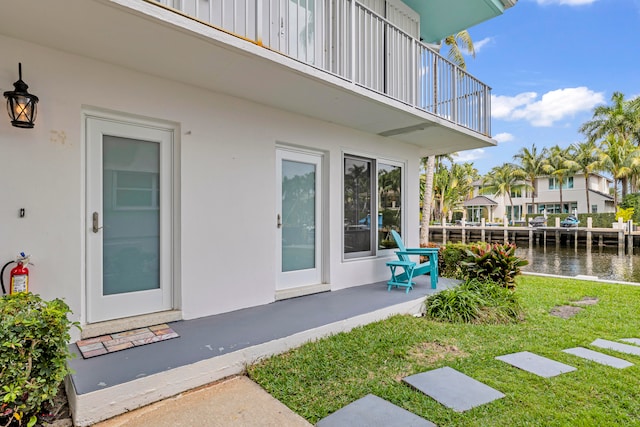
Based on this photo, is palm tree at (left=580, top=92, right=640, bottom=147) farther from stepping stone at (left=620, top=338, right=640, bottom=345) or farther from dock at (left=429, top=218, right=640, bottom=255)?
stepping stone at (left=620, top=338, right=640, bottom=345)

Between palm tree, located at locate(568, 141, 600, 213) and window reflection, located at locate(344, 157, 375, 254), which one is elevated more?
palm tree, located at locate(568, 141, 600, 213)

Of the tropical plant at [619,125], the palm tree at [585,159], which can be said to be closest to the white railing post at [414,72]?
Answer: the tropical plant at [619,125]

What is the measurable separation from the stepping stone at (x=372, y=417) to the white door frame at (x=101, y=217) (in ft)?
8.25

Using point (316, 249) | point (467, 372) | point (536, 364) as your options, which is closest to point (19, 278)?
point (316, 249)

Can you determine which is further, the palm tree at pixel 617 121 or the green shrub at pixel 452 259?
the palm tree at pixel 617 121

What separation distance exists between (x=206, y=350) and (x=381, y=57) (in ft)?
17.3

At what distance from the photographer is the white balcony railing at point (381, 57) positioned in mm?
4832

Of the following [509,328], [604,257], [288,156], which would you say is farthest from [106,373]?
[604,257]

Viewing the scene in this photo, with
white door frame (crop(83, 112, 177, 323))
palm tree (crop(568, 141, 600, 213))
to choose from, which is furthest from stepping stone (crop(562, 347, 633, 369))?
palm tree (crop(568, 141, 600, 213))

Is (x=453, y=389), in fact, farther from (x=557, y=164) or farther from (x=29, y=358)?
(x=557, y=164)

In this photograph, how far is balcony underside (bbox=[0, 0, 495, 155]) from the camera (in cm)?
276

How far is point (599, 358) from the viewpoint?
142 inches

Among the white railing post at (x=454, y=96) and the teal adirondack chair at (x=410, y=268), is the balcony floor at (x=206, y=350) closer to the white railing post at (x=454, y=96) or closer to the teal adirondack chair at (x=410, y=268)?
the teal adirondack chair at (x=410, y=268)

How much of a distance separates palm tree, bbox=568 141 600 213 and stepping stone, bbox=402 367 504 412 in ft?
130
